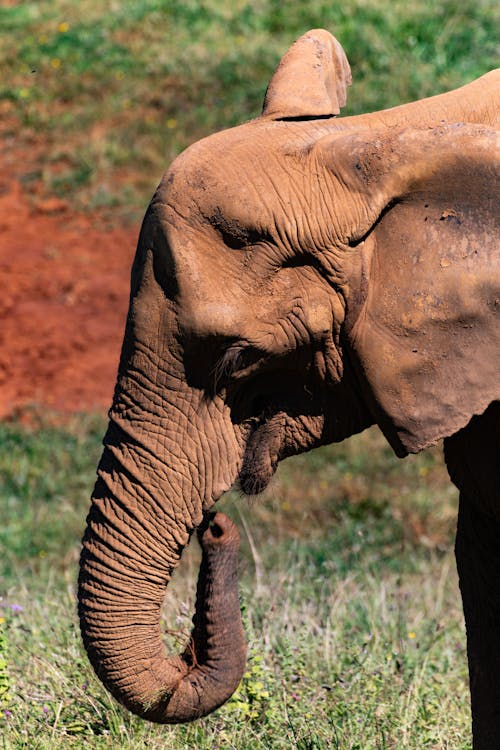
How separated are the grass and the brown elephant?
0.37 meters

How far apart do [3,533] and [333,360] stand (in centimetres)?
550

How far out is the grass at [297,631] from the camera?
14.5ft

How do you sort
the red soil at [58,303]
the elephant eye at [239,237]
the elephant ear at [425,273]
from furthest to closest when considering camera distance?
the red soil at [58,303]
the elephant eye at [239,237]
the elephant ear at [425,273]

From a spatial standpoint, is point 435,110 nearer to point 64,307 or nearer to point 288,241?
point 288,241

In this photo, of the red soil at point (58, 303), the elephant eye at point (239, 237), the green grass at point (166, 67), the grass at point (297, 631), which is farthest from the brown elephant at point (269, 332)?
the green grass at point (166, 67)

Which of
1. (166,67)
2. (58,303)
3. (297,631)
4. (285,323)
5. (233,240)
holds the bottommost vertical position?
(58,303)

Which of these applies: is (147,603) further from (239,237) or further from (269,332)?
(239,237)

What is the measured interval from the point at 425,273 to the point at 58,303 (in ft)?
32.2

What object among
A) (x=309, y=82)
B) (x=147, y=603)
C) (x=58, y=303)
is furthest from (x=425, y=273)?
(x=58, y=303)

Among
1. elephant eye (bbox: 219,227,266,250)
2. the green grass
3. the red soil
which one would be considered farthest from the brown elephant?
the green grass

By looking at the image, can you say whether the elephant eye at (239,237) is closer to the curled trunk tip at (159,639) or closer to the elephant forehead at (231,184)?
the elephant forehead at (231,184)

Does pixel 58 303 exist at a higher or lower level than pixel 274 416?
lower

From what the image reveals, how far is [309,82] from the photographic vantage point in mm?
3633

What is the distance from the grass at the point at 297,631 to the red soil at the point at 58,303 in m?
2.13
